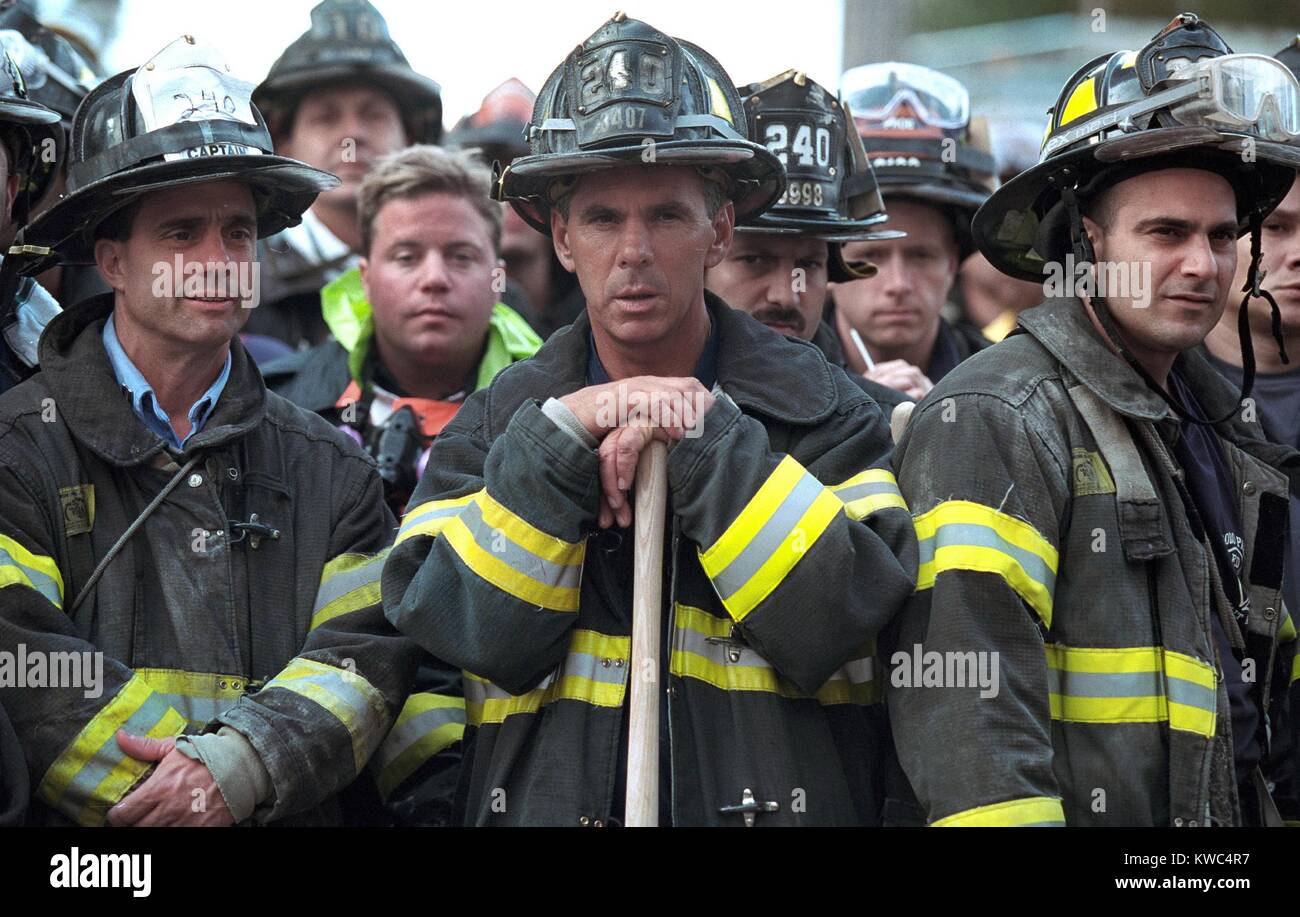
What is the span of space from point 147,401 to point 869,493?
183 cm

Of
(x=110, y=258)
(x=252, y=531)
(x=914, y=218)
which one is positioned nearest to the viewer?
(x=252, y=531)

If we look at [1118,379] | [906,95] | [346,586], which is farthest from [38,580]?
[906,95]

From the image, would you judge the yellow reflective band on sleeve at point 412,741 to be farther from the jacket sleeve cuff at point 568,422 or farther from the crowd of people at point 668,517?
the jacket sleeve cuff at point 568,422

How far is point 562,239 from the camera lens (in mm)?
4496

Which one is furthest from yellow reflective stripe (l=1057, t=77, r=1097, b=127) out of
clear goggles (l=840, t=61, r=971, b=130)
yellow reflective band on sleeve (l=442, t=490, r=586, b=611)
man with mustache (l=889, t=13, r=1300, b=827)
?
clear goggles (l=840, t=61, r=971, b=130)

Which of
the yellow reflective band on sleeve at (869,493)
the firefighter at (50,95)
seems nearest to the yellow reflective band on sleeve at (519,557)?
the yellow reflective band on sleeve at (869,493)

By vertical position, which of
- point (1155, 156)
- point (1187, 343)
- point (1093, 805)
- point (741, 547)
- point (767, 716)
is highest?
point (1155, 156)

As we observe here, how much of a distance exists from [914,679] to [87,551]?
1955 mm

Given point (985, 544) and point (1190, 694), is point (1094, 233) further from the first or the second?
point (1190, 694)

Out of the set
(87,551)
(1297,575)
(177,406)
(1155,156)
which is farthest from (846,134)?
(87,551)

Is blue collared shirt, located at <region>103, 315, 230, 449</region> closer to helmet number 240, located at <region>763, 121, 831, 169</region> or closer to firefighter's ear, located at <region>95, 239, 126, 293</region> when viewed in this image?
firefighter's ear, located at <region>95, 239, 126, 293</region>

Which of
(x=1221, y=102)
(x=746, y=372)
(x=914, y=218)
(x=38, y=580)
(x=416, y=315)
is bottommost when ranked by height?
(x=38, y=580)
